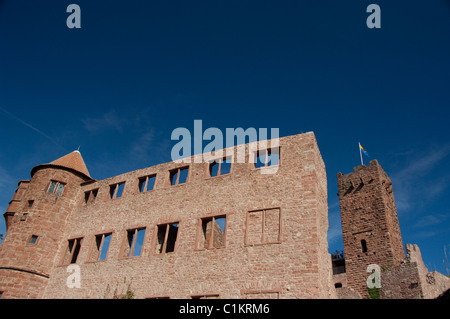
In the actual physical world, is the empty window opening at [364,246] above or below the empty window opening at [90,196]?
below

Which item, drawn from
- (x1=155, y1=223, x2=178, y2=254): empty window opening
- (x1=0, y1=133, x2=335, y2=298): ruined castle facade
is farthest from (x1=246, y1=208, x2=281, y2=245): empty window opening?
(x1=155, y1=223, x2=178, y2=254): empty window opening

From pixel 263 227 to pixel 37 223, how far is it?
14.6 m

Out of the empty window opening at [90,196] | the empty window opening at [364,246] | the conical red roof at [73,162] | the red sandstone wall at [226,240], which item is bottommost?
the red sandstone wall at [226,240]

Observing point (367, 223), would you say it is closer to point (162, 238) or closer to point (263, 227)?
point (263, 227)

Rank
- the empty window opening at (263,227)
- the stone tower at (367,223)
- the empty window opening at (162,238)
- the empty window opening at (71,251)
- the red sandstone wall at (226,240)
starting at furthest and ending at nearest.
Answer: the stone tower at (367,223) < the empty window opening at (71,251) < the empty window opening at (162,238) < the empty window opening at (263,227) < the red sandstone wall at (226,240)

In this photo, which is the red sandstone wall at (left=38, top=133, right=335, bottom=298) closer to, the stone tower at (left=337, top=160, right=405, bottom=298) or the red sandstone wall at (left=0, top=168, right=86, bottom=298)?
the red sandstone wall at (left=0, top=168, right=86, bottom=298)

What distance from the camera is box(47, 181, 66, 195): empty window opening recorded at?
2464 cm

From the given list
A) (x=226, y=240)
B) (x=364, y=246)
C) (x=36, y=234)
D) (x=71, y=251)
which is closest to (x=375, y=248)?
(x=364, y=246)

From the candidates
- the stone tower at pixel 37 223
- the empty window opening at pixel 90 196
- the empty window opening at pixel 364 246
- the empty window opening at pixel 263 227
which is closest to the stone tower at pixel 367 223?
the empty window opening at pixel 364 246

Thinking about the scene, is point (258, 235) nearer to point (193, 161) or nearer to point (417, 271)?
point (193, 161)

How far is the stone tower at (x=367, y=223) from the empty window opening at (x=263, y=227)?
43.6ft

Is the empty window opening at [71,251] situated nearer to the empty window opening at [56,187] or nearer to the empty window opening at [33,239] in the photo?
the empty window opening at [33,239]

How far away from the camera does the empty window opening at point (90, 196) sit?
24.4 metres
